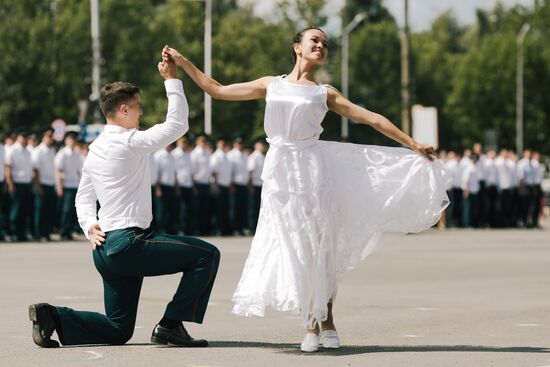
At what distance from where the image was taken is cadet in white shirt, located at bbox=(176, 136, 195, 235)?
29.9 m

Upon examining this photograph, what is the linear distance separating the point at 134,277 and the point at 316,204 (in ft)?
4.22

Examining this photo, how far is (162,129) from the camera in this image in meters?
9.69

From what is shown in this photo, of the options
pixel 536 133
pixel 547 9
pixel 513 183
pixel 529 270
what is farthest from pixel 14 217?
pixel 547 9

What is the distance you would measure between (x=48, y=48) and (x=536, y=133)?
133ft

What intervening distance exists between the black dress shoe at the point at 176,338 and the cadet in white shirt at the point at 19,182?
56.3 ft

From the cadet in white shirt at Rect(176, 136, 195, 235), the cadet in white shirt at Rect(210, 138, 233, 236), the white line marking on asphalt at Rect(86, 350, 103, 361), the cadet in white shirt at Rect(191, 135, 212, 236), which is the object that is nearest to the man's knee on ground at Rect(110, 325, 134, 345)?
the white line marking on asphalt at Rect(86, 350, 103, 361)

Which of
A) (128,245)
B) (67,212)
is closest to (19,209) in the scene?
(67,212)

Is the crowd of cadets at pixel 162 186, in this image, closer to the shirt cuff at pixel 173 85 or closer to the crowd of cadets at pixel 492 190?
the crowd of cadets at pixel 492 190

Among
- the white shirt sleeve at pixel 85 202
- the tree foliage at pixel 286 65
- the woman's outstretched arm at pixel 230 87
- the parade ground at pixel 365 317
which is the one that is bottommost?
the parade ground at pixel 365 317

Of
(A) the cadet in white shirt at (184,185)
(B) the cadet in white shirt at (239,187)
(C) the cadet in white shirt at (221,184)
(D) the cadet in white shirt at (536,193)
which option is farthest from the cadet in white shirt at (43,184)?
(D) the cadet in white shirt at (536,193)

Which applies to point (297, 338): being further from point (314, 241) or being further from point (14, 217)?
point (14, 217)

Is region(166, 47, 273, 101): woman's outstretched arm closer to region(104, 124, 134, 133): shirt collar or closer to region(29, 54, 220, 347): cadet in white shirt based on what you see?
region(29, 54, 220, 347): cadet in white shirt

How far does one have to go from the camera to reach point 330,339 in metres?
9.91

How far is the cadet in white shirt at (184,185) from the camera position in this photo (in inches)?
1179
